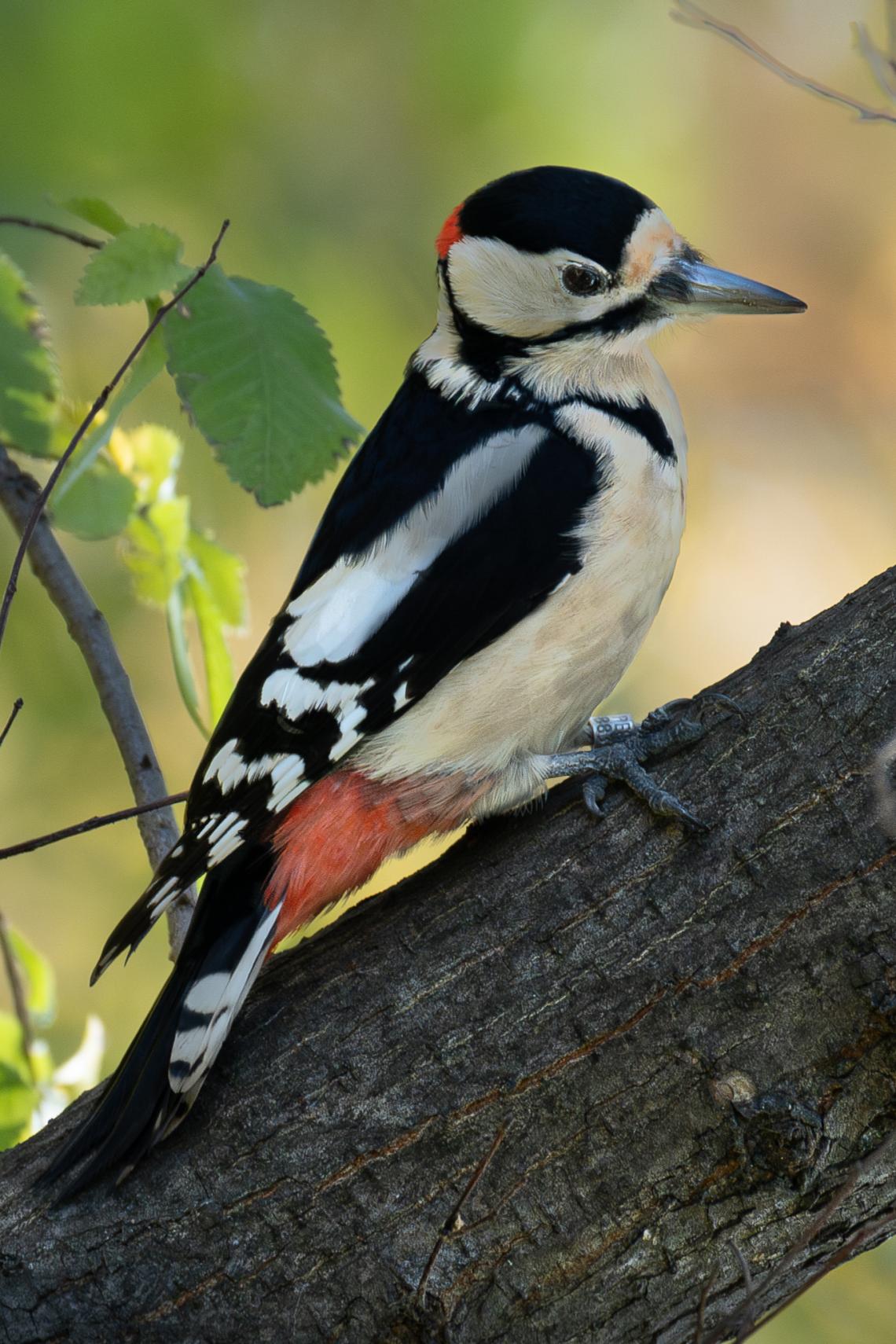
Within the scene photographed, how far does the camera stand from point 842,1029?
1.35 meters

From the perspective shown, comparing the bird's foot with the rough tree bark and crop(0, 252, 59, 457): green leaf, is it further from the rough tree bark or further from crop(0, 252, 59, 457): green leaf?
crop(0, 252, 59, 457): green leaf

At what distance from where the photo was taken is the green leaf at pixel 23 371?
184 cm

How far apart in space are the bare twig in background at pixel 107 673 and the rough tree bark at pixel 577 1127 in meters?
0.48

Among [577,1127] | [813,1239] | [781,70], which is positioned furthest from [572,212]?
[813,1239]

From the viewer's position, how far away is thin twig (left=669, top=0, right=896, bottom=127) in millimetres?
1562

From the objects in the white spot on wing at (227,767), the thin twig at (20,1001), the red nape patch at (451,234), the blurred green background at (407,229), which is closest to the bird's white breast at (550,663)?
the white spot on wing at (227,767)

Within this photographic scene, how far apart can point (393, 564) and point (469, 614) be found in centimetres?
11

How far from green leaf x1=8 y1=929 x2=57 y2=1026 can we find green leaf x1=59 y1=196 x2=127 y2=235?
93 centimetres

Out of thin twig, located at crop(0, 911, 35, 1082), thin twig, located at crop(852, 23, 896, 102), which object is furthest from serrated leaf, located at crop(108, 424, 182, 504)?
thin twig, located at crop(852, 23, 896, 102)

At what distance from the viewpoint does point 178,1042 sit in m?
1.50

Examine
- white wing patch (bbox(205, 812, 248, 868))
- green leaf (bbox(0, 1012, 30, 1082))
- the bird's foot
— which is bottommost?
the bird's foot

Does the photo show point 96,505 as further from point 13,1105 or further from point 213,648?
point 13,1105

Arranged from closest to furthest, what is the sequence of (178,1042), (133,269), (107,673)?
(178,1042), (133,269), (107,673)

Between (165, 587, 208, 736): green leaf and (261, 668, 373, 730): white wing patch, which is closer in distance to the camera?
(261, 668, 373, 730): white wing patch
